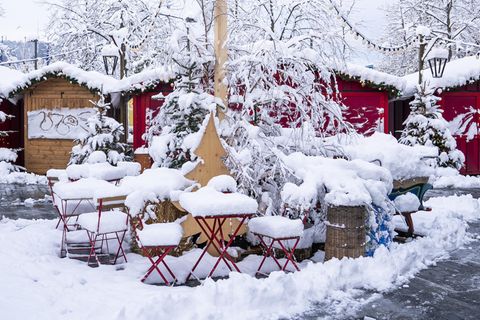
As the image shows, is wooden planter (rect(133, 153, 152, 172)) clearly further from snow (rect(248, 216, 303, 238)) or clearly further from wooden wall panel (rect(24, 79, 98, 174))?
snow (rect(248, 216, 303, 238))

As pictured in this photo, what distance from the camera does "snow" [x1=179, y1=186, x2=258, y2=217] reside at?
218 inches

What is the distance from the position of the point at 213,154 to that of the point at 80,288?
2.36 m

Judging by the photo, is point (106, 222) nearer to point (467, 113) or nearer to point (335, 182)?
point (335, 182)

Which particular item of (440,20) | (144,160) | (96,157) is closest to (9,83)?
(144,160)

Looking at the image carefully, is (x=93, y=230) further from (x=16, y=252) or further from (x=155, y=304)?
(x=155, y=304)

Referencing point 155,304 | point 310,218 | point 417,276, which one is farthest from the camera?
point 310,218

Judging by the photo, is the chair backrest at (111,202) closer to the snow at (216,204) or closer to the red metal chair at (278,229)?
the snow at (216,204)

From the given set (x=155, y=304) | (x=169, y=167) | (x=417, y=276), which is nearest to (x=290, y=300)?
(x=155, y=304)

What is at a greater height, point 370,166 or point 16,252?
point 370,166

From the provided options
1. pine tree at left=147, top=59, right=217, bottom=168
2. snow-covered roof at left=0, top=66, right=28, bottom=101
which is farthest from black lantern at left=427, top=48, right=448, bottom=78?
snow-covered roof at left=0, top=66, right=28, bottom=101

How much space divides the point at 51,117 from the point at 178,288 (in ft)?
43.3

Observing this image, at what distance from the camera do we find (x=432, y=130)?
16.2 metres

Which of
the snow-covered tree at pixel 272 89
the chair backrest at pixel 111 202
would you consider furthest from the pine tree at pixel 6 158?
the chair backrest at pixel 111 202

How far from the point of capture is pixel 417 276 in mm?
6195
